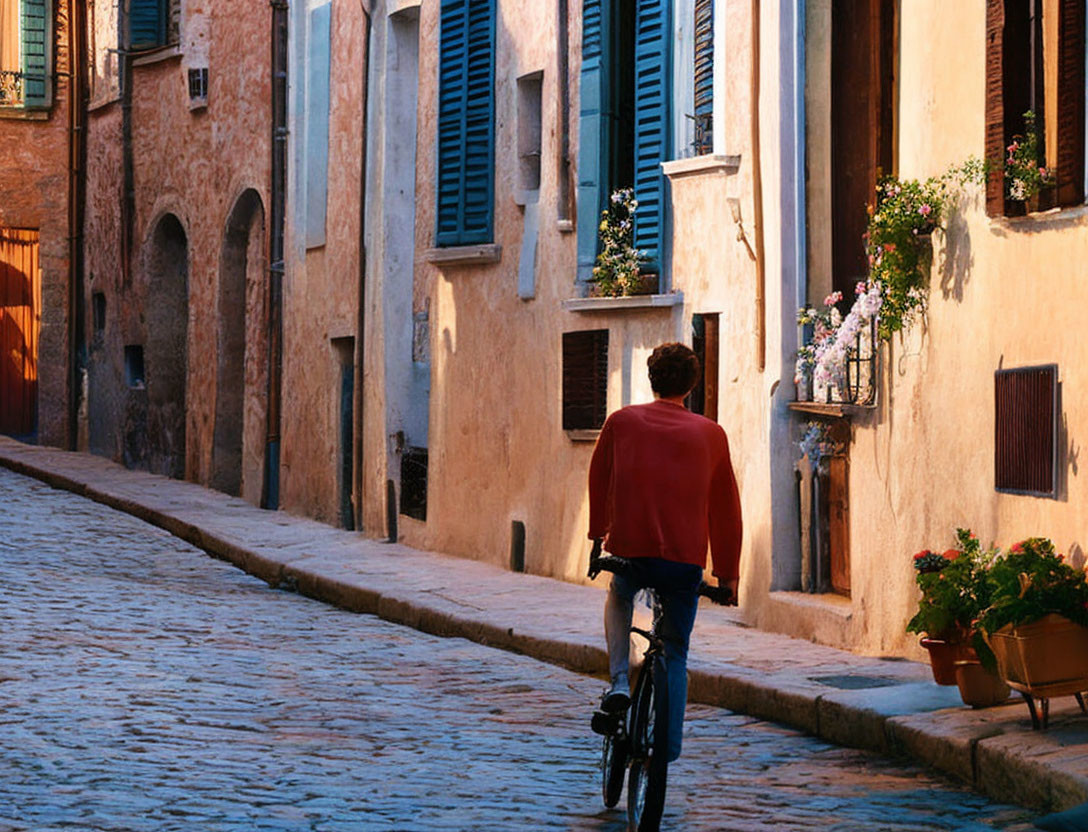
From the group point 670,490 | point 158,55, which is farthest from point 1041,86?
point 158,55

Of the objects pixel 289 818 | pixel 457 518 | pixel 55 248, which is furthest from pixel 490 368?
pixel 55 248

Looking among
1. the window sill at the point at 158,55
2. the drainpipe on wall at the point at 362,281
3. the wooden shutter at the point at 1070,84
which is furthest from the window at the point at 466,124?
the window sill at the point at 158,55

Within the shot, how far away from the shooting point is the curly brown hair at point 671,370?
7035 mm

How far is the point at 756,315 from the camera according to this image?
12.5 metres

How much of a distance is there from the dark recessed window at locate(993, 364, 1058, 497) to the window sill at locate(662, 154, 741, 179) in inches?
149

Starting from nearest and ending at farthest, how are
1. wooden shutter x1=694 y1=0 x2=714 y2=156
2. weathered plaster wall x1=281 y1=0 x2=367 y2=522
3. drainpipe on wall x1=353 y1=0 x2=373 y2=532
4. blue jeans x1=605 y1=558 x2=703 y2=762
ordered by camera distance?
1. blue jeans x1=605 y1=558 x2=703 y2=762
2. wooden shutter x1=694 y1=0 x2=714 y2=156
3. drainpipe on wall x1=353 y1=0 x2=373 y2=532
4. weathered plaster wall x1=281 y1=0 x2=367 y2=522

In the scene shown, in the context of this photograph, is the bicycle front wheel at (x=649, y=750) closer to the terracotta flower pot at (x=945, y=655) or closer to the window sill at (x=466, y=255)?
the terracotta flower pot at (x=945, y=655)

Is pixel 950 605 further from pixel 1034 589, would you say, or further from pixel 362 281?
pixel 362 281

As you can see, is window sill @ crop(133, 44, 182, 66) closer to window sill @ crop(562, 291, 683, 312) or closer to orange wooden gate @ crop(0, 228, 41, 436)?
orange wooden gate @ crop(0, 228, 41, 436)

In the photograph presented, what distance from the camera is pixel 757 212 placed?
1251 cm

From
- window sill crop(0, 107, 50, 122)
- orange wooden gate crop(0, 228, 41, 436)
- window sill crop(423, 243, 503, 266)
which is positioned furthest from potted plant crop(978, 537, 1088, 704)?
window sill crop(0, 107, 50, 122)

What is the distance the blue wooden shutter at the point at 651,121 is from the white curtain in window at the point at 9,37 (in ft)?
59.1

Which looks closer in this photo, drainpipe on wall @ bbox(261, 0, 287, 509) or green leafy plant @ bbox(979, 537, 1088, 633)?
green leafy plant @ bbox(979, 537, 1088, 633)

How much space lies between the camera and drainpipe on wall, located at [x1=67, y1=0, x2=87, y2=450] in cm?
2952
